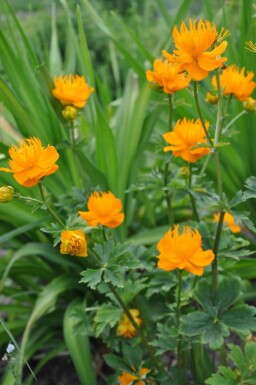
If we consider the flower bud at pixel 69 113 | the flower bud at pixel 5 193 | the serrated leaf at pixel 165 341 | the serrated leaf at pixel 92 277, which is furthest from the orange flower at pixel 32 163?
the serrated leaf at pixel 165 341

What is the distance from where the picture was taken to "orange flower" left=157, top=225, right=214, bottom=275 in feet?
2.54

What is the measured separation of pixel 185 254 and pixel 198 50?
28cm

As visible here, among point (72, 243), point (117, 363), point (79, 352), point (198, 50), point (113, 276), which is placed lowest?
point (79, 352)

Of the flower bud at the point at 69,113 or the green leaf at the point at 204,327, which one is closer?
the green leaf at the point at 204,327

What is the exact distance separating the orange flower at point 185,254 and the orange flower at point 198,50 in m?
0.23

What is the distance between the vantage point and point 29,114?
51.5 inches

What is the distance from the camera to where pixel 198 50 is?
0.72m

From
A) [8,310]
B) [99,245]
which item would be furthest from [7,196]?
[8,310]

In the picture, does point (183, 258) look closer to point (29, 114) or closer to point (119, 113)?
point (29, 114)

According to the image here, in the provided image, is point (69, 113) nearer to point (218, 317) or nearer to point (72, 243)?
point (72, 243)

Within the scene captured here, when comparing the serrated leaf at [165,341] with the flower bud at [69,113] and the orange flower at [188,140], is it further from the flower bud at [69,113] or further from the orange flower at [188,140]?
the flower bud at [69,113]

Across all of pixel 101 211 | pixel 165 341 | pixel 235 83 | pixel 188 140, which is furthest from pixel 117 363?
pixel 235 83

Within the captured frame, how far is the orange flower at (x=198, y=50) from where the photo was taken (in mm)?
718

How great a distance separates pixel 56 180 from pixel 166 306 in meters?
0.44
